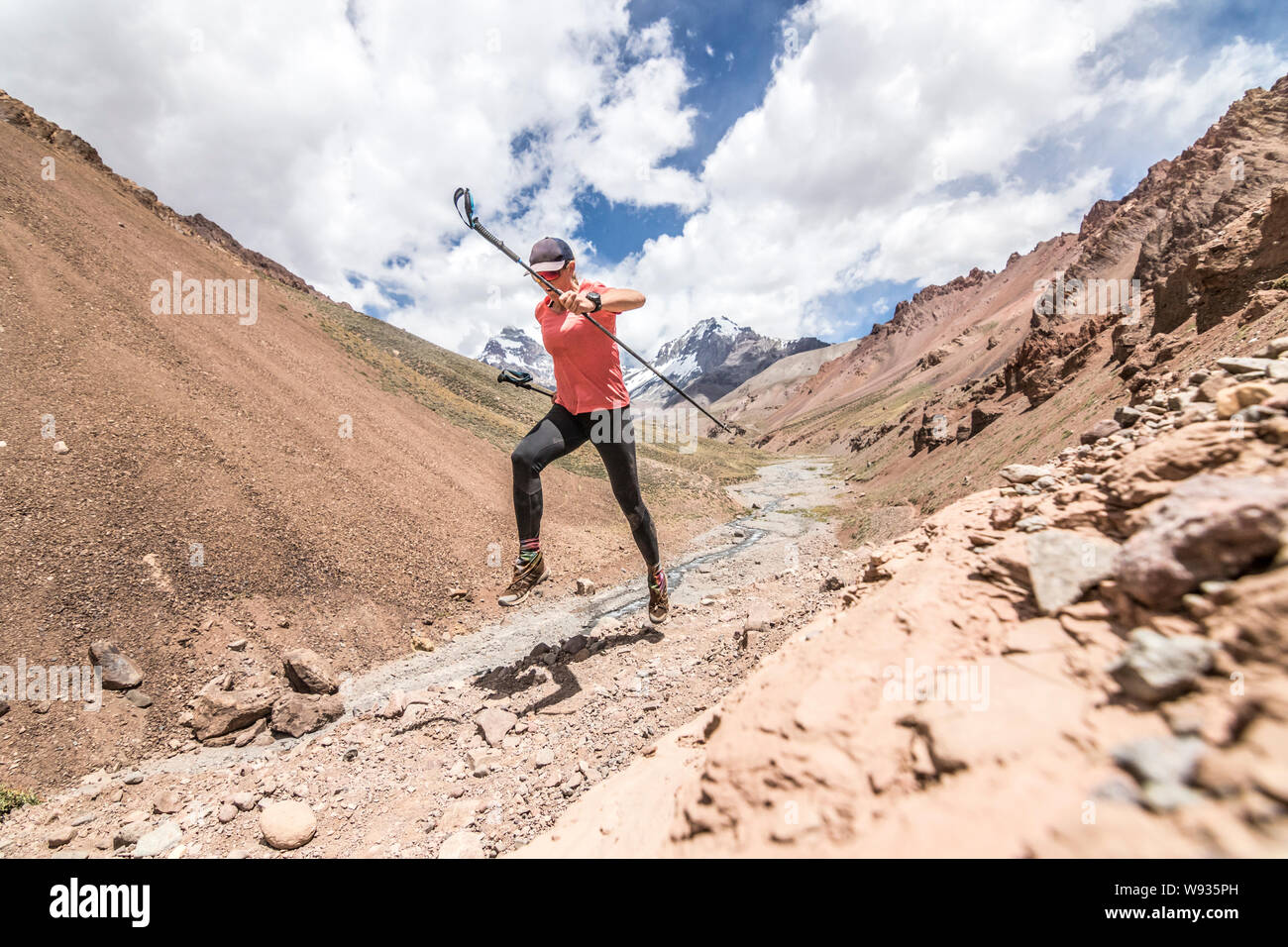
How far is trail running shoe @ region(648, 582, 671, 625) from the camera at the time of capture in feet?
21.9

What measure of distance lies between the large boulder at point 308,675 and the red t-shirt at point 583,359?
4985 millimetres

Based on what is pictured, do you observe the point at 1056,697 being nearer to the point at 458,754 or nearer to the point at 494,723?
the point at 494,723

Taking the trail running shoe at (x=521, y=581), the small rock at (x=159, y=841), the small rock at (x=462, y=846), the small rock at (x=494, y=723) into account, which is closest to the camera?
the small rock at (x=462, y=846)

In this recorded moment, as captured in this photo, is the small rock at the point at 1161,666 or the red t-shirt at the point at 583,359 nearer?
the small rock at the point at 1161,666

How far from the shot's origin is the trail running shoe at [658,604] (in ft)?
21.9

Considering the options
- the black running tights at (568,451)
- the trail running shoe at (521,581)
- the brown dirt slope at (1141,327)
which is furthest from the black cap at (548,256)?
the brown dirt slope at (1141,327)

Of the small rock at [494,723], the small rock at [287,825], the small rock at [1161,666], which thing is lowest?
the small rock at [287,825]

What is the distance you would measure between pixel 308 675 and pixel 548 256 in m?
6.19

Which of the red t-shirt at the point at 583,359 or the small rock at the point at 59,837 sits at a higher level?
the red t-shirt at the point at 583,359

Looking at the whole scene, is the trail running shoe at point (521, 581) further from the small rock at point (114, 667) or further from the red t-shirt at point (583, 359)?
the small rock at point (114, 667)

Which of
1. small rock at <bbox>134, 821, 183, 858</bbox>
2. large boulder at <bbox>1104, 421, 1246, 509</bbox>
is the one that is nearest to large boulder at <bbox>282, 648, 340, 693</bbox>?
small rock at <bbox>134, 821, 183, 858</bbox>

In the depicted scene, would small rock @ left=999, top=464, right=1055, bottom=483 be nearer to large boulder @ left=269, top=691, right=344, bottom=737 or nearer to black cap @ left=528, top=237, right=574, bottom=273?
black cap @ left=528, top=237, right=574, bottom=273
